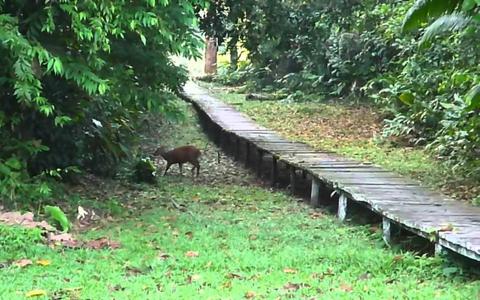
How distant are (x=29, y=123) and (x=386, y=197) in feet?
12.3

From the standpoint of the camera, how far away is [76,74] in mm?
6770

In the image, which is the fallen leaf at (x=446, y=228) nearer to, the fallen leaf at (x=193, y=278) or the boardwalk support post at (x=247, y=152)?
the fallen leaf at (x=193, y=278)

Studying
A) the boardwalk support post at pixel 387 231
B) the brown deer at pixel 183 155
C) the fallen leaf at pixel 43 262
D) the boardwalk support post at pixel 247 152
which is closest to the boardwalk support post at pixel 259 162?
the boardwalk support post at pixel 247 152

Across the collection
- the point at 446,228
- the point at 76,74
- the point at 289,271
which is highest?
the point at 76,74

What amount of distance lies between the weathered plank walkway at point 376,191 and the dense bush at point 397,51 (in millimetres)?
1272

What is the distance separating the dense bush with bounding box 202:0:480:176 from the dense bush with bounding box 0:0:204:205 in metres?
2.51

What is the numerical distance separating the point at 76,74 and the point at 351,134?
8.94 meters

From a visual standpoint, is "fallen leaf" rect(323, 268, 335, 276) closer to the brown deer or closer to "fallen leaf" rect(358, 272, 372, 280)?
"fallen leaf" rect(358, 272, 372, 280)

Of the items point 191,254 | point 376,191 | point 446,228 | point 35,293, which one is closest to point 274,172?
point 376,191

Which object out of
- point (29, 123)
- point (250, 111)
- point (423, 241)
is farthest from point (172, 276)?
point (250, 111)

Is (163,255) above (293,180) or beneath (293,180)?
above

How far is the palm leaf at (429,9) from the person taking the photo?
7.74m

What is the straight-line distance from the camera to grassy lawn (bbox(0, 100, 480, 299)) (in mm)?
4992

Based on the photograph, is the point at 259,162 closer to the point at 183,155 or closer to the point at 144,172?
the point at 183,155
